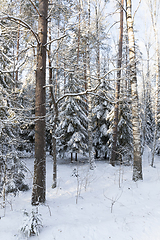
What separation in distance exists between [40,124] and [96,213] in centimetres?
281

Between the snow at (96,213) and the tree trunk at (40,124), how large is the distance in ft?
1.45

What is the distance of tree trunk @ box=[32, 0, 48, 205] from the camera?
4.43 meters

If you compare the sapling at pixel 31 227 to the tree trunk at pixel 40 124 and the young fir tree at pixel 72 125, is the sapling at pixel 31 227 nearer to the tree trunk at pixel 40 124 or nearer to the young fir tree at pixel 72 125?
the tree trunk at pixel 40 124

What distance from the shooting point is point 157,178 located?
21.2 feet

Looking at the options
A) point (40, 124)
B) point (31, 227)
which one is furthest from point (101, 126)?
point (31, 227)

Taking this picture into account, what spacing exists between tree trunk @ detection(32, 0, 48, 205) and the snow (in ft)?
1.45

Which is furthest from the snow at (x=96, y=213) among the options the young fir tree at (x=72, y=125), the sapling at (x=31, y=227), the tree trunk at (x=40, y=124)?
the young fir tree at (x=72, y=125)

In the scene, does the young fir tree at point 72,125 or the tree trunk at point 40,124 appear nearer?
the tree trunk at point 40,124

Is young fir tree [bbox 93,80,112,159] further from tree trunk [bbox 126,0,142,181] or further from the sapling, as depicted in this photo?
the sapling

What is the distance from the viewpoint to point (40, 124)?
4.62 m

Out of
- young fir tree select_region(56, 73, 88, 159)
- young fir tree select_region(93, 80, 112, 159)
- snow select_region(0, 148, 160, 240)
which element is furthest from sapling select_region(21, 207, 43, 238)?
young fir tree select_region(93, 80, 112, 159)

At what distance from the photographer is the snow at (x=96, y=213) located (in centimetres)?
305

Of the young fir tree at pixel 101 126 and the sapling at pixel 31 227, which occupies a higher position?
the young fir tree at pixel 101 126

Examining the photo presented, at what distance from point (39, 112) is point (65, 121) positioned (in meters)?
6.42
